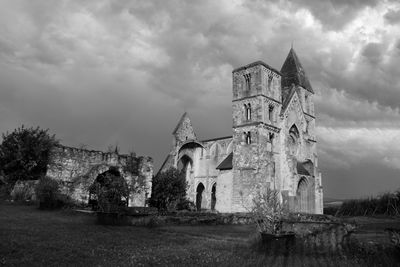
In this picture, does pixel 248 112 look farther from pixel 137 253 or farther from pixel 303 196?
pixel 137 253

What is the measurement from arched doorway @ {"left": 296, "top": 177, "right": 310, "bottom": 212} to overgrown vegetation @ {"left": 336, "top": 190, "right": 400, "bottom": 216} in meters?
10.0

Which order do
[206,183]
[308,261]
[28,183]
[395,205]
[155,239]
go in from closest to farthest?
[308,261], [155,239], [395,205], [28,183], [206,183]

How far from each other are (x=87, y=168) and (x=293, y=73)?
Answer: 3251cm

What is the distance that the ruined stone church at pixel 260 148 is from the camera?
123ft

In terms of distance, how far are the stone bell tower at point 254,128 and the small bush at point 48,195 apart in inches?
786

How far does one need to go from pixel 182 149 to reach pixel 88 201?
83.6 ft

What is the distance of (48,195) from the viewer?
21.4 m

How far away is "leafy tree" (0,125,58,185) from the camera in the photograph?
3075 centimetres

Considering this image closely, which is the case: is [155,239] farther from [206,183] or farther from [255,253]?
[206,183]

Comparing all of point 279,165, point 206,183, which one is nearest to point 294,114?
point 279,165

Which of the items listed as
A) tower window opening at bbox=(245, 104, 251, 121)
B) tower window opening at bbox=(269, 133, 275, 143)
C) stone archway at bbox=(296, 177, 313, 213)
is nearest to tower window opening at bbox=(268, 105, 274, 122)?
tower window opening at bbox=(269, 133, 275, 143)

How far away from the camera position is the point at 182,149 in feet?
167

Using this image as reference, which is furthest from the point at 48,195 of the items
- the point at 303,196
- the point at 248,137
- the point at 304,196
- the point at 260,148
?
the point at 304,196

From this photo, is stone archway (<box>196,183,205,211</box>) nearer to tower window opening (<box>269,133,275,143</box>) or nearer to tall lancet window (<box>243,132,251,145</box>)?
tall lancet window (<box>243,132,251,145</box>)
